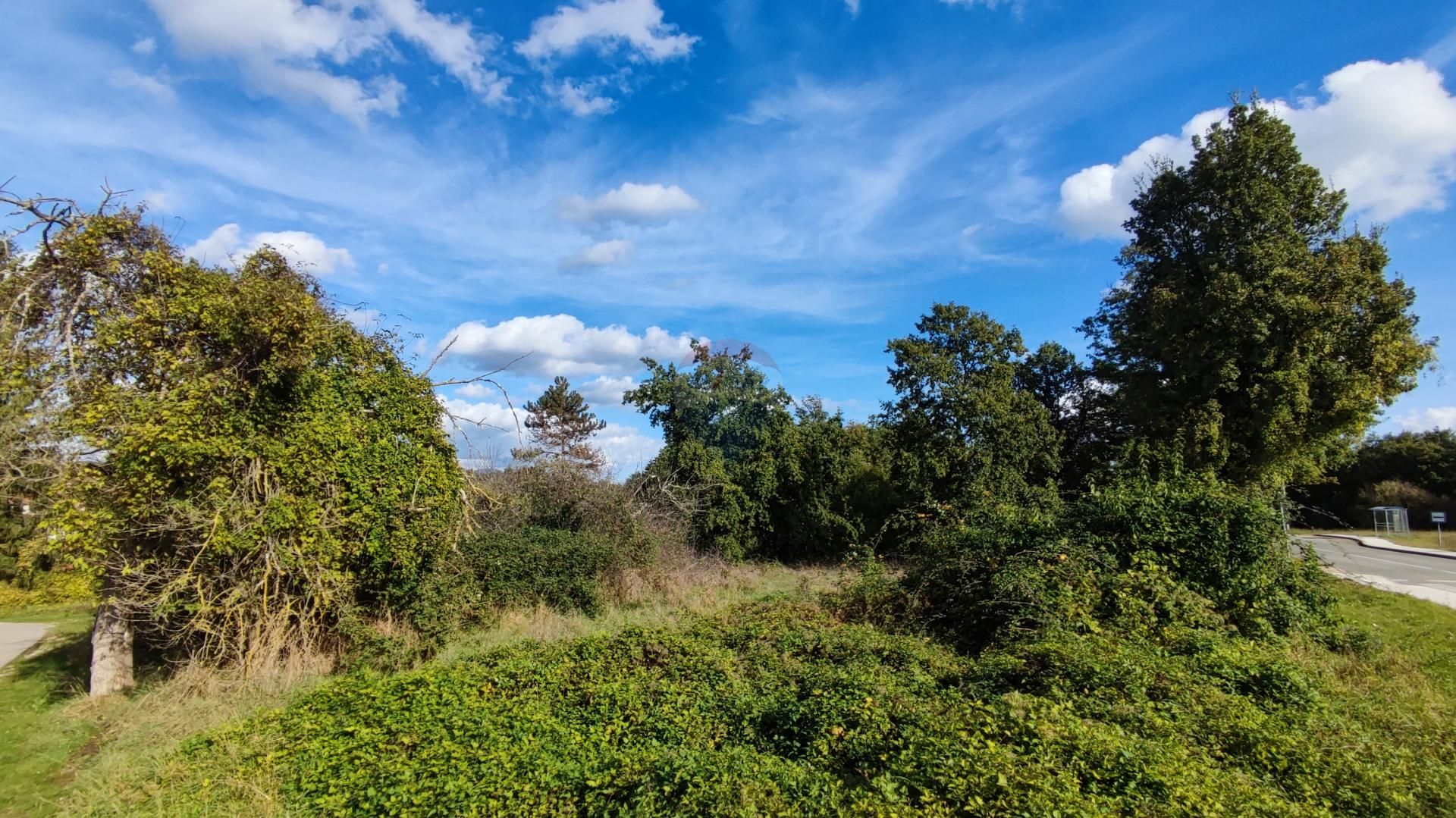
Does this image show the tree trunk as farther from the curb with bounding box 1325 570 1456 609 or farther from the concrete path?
the curb with bounding box 1325 570 1456 609

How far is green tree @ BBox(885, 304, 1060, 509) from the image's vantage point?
15.7m

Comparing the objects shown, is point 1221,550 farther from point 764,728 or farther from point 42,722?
point 42,722

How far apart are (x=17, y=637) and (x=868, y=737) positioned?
1605 centimetres

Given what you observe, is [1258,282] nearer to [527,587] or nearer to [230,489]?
[527,587]

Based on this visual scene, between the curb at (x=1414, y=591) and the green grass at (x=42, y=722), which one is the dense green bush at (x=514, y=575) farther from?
the curb at (x=1414, y=591)

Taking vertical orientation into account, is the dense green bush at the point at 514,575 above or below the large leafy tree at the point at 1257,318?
below

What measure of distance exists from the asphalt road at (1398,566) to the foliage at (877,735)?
6.67m

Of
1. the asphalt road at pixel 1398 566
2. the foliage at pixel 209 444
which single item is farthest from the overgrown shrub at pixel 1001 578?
the foliage at pixel 209 444

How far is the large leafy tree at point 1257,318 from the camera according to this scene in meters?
12.2

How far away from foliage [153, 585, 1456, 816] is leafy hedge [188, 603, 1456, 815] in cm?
2

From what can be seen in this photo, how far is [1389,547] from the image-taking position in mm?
21594

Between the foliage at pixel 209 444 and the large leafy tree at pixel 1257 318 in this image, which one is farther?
the large leafy tree at pixel 1257 318

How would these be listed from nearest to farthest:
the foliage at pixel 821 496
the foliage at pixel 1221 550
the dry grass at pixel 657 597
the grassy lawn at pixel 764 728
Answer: the grassy lawn at pixel 764 728 < the foliage at pixel 1221 550 < the dry grass at pixel 657 597 < the foliage at pixel 821 496

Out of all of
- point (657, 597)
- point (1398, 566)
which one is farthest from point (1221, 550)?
point (1398, 566)
